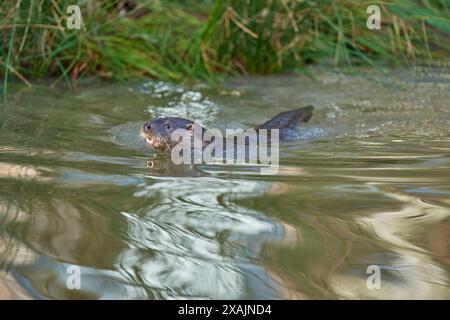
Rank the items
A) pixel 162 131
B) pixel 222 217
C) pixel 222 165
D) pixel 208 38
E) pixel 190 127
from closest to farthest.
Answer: pixel 222 217 < pixel 222 165 < pixel 162 131 < pixel 190 127 < pixel 208 38

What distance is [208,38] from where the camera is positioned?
616 cm

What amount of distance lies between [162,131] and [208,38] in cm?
208

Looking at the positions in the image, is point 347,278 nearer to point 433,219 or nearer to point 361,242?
point 361,242

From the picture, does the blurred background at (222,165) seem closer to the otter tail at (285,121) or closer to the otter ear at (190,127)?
the otter tail at (285,121)

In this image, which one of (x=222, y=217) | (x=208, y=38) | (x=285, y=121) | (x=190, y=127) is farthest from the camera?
(x=208, y=38)

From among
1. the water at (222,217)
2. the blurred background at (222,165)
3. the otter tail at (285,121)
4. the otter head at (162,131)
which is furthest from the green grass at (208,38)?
the otter head at (162,131)

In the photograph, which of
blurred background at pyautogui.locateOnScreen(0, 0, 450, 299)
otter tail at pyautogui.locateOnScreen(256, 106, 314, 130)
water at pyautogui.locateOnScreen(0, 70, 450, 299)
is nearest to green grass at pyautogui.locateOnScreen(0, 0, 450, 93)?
blurred background at pyautogui.locateOnScreen(0, 0, 450, 299)

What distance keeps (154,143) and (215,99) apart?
1.57 m

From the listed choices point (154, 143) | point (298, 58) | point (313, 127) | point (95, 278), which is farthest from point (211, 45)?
point (95, 278)

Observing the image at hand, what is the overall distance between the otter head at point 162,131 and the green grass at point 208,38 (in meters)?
1.33

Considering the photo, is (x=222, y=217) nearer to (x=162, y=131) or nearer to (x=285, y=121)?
(x=162, y=131)

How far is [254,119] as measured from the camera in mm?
5328

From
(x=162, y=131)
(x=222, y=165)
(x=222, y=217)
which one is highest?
(x=162, y=131)

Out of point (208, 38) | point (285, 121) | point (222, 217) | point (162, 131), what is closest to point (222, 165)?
point (162, 131)
